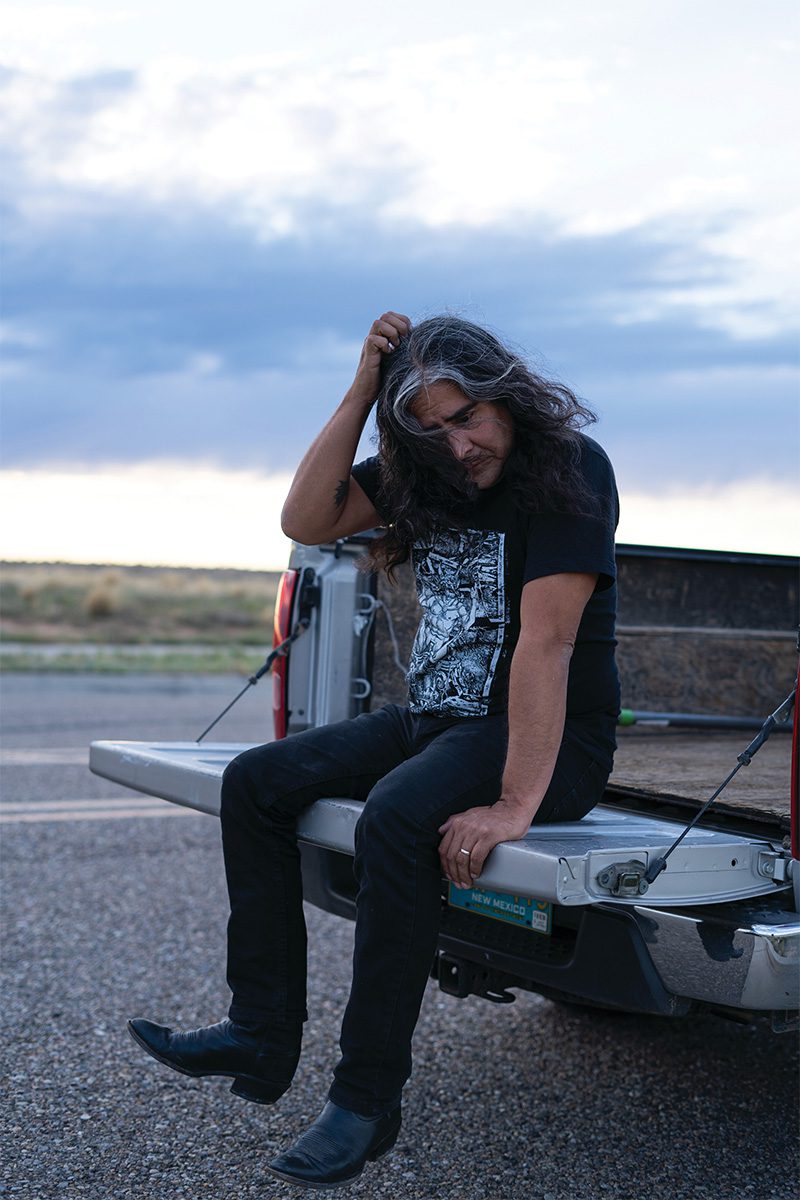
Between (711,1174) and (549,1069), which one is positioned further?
(549,1069)

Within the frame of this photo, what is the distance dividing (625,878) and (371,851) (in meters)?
0.52

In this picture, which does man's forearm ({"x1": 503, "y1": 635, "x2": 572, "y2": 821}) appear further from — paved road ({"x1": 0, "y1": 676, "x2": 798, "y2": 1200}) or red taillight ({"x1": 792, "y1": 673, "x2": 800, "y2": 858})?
paved road ({"x1": 0, "y1": 676, "x2": 798, "y2": 1200})

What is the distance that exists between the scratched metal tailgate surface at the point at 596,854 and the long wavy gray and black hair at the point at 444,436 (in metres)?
0.70

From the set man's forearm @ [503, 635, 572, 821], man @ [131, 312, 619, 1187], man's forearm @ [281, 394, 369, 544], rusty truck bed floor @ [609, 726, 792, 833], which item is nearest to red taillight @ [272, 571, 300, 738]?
man's forearm @ [281, 394, 369, 544]

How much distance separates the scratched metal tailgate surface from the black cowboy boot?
45 cm

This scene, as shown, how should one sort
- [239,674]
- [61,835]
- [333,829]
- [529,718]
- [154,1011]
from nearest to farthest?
[529,718] → [333,829] → [154,1011] → [61,835] → [239,674]

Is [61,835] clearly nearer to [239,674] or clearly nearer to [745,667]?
[745,667]

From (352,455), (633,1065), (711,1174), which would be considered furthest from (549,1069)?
(352,455)

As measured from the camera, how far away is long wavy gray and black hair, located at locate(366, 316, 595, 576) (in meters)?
2.79

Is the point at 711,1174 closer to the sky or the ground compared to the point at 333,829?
closer to the ground

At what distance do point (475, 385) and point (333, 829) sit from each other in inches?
41.3

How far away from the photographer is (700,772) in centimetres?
351

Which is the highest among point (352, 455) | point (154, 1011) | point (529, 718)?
point (352, 455)

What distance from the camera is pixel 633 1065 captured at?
3.82 meters
